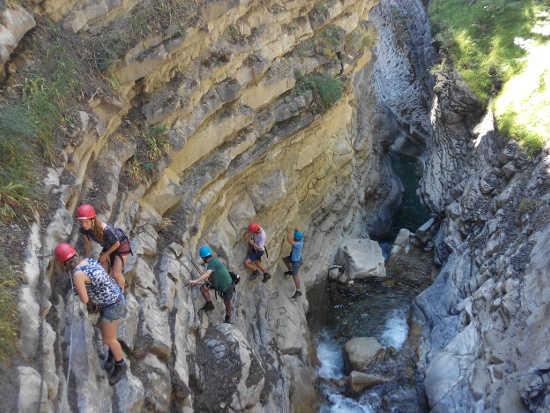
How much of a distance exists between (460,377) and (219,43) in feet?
29.1

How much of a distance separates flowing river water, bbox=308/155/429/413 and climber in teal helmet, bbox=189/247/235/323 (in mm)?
4061

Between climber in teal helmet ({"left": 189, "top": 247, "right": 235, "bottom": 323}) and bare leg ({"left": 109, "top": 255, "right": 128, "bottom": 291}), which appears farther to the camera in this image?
climber in teal helmet ({"left": 189, "top": 247, "right": 235, "bottom": 323})

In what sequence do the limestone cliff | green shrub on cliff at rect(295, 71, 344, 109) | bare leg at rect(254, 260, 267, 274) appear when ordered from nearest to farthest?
the limestone cliff
bare leg at rect(254, 260, 267, 274)
green shrub on cliff at rect(295, 71, 344, 109)

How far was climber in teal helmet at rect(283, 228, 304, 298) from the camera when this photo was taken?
11.6 meters

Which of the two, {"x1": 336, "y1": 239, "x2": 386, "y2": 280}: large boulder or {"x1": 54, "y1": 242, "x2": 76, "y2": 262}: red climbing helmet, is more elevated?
{"x1": 336, "y1": 239, "x2": 386, "y2": 280}: large boulder

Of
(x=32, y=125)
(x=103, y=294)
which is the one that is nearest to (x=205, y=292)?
(x=103, y=294)

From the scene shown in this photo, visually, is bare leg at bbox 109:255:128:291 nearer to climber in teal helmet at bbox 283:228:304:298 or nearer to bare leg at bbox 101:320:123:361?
bare leg at bbox 101:320:123:361

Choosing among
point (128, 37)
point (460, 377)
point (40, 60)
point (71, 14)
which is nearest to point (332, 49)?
point (128, 37)

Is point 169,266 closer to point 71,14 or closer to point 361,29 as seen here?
point 71,14

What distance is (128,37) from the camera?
8297mm

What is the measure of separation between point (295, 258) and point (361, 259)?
3778 millimetres

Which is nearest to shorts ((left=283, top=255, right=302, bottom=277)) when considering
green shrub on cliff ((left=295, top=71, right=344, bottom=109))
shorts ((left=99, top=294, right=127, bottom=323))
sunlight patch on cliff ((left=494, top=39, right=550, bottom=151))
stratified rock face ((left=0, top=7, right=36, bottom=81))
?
green shrub on cliff ((left=295, top=71, right=344, bottom=109))

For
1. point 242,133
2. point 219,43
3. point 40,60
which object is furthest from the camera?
point 242,133

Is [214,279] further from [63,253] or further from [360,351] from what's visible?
[360,351]
